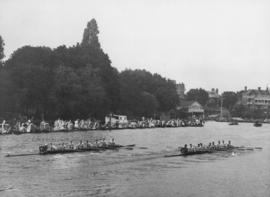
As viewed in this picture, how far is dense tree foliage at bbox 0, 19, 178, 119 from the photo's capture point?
10556cm

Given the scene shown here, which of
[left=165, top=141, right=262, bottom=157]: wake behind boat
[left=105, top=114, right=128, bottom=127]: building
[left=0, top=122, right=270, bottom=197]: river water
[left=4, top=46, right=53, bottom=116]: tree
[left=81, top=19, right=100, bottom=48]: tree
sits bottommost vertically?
[left=0, top=122, right=270, bottom=197]: river water

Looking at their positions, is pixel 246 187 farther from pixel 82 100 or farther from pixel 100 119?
pixel 100 119

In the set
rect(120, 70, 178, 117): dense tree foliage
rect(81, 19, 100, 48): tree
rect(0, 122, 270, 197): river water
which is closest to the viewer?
rect(0, 122, 270, 197): river water

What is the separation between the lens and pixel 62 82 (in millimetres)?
111500

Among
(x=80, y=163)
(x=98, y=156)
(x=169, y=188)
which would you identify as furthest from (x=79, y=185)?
(x=98, y=156)

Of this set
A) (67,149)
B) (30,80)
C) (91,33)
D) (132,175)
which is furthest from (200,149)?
(91,33)

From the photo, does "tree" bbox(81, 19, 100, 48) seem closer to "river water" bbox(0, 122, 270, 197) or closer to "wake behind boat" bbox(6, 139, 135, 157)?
"wake behind boat" bbox(6, 139, 135, 157)

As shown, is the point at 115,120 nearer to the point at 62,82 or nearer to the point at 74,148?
the point at 62,82

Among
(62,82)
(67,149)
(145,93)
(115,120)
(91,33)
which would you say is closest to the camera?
(67,149)

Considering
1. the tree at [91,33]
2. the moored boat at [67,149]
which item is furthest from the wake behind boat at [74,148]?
the tree at [91,33]

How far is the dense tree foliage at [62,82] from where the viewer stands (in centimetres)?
10556

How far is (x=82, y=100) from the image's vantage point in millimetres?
114875

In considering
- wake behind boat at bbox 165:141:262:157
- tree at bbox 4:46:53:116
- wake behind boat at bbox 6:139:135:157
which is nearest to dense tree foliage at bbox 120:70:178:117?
tree at bbox 4:46:53:116

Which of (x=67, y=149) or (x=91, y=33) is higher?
(x=91, y=33)
